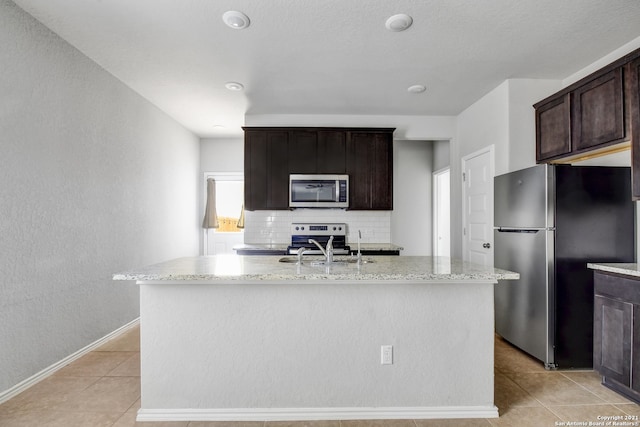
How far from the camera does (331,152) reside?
14.5 feet

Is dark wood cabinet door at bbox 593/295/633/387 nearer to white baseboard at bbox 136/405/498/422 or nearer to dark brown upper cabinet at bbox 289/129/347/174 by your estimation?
white baseboard at bbox 136/405/498/422

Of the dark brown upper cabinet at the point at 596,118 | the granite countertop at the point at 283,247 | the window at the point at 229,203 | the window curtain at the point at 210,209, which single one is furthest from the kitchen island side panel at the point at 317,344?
the window at the point at 229,203

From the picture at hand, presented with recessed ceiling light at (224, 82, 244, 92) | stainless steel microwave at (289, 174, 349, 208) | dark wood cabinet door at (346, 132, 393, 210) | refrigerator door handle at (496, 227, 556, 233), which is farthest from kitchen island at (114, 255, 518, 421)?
dark wood cabinet door at (346, 132, 393, 210)

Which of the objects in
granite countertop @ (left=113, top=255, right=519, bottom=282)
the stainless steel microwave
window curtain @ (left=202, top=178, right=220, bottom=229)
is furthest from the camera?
window curtain @ (left=202, top=178, right=220, bottom=229)

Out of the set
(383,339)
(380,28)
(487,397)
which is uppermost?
(380,28)

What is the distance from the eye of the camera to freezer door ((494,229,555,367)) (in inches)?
105

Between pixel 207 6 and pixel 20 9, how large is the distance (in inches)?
48.9

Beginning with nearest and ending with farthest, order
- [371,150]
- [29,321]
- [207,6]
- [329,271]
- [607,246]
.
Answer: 1. [329,271]
2. [207,6]
3. [29,321]
4. [607,246]
5. [371,150]

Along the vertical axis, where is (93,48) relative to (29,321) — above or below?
above

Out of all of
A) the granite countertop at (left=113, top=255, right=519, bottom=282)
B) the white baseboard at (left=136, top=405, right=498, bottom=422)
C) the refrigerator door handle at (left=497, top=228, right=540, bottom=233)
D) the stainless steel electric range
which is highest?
the refrigerator door handle at (left=497, top=228, right=540, bottom=233)

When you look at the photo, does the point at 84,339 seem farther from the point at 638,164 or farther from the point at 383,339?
the point at 638,164

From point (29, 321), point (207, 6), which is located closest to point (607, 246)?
point (207, 6)

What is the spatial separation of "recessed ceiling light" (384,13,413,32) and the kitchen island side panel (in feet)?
5.64

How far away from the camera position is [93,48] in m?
2.79
